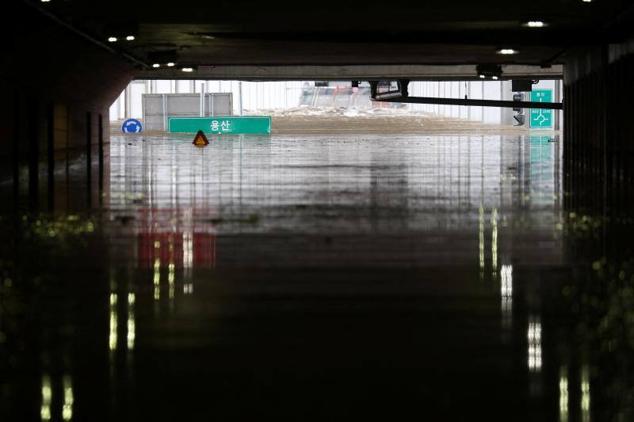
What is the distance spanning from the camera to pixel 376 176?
79.2 ft

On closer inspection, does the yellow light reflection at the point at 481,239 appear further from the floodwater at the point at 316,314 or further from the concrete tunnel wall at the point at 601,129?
the concrete tunnel wall at the point at 601,129

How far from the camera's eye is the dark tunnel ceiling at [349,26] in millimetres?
25186

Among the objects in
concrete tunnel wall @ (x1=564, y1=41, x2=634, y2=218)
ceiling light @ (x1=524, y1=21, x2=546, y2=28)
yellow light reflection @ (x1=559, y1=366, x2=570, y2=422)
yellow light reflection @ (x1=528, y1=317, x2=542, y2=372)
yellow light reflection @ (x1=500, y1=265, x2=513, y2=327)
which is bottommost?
yellow light reflection @ (x1=559, y1=366, x2=570, y2=422)

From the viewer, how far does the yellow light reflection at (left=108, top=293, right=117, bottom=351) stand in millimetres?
6711

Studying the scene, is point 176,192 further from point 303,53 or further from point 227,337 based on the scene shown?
point 303,53

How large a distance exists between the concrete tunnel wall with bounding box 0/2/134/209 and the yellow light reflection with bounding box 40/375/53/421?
11.9m

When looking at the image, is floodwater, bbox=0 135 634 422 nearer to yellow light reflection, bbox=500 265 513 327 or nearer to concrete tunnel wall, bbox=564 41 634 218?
yellow light reflection, bbox=500 265 513 327

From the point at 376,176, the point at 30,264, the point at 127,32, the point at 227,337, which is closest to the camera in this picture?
the point at 227,337

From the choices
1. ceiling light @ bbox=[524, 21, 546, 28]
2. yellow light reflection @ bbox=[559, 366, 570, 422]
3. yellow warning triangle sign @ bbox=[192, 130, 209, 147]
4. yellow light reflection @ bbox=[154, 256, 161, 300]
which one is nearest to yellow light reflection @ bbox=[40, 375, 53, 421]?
yellow light reflection @ bbox=[559, 366, 570, 422]

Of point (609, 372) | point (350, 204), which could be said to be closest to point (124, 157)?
point (350, 204)

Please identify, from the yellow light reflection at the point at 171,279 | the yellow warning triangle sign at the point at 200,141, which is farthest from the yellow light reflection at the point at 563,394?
the yellow warning triangle sign at the point at 200,141

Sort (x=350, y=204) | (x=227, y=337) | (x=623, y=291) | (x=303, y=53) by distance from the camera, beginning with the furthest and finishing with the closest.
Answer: (x=303, y=53)
(x=350, y=204)
(x=623, y=291)
(x=227, y=337)

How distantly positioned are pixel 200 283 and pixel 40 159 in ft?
77.6

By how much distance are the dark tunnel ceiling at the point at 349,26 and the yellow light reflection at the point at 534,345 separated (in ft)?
57.5
